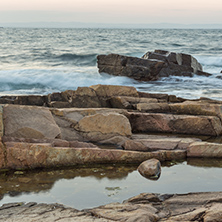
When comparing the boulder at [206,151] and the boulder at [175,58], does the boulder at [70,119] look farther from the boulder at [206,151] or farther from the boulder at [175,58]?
the boulder at [175,58]

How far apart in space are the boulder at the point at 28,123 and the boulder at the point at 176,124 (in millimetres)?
2111

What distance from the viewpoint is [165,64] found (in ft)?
63.1

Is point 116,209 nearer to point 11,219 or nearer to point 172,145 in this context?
point 11,219

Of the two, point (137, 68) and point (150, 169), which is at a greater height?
point (137, 68)

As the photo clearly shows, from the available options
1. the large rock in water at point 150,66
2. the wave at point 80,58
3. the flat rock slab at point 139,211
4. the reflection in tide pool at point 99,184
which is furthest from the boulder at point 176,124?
the wave at point 80,58

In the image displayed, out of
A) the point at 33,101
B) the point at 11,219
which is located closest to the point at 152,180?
the point at 11,219

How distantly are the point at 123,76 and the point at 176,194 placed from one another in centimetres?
1514

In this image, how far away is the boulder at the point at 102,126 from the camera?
6844 mm

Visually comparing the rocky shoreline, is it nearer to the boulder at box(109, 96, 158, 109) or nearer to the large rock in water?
the boulder at box(109, 96, 158, 109)

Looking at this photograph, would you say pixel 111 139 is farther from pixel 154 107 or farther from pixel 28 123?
pixel 154 107

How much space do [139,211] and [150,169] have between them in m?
1.69

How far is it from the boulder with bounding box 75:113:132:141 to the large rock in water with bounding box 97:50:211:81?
11.9 m

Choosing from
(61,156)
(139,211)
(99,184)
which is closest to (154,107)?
(61,156)

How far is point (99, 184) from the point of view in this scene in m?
4.82
